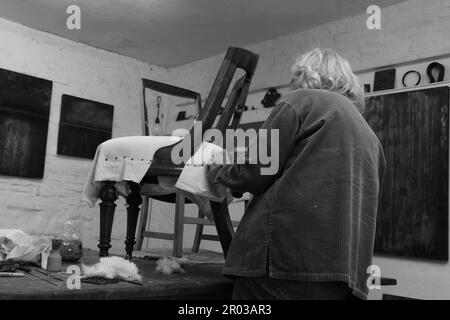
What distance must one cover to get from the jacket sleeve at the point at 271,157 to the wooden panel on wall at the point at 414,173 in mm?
2052

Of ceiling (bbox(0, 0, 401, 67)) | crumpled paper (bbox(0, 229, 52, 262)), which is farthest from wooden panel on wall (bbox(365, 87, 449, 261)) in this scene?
crumpled paper (bbox(0, 229, 52, 262))

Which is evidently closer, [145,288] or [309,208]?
[309,208]

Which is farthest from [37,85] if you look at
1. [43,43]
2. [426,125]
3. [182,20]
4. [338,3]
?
[426,125]

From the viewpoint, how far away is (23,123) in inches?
158

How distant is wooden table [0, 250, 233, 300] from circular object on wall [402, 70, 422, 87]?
80.3 inches

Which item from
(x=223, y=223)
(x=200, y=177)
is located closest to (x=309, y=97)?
(x=200, y=177)

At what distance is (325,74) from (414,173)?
198cm

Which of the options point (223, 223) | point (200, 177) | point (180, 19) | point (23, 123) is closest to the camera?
point (200, 177)

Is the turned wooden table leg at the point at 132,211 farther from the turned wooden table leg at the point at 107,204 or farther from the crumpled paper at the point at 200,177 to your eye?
the crumpled paper at the point at 200,177

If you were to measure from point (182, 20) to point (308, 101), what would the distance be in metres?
2.90

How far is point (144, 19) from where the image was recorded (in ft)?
12.9

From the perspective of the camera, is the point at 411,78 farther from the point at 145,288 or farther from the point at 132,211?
the point at 145,288

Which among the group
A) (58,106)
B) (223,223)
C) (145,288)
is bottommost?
(145,288)
